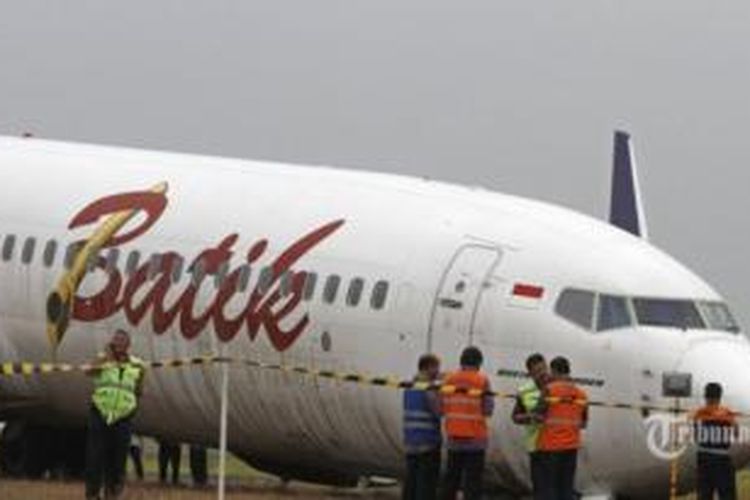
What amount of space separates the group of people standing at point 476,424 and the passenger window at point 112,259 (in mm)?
5815

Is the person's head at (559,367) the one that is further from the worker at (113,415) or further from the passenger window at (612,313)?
the worker at (113,415)

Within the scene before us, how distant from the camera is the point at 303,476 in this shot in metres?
28.2

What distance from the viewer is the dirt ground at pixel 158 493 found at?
25375 mm

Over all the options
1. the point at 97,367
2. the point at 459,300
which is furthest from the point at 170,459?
the point at 459,300

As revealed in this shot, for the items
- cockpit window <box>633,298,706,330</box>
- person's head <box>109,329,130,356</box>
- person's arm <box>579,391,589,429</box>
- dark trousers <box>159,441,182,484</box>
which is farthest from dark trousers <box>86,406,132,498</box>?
dark trousers <box>159,441,182,484</box>

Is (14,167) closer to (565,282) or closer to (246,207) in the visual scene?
(246,207)

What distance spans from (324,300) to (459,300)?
6.27ft

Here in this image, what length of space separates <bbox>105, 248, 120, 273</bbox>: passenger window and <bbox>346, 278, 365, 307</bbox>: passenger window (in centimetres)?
355

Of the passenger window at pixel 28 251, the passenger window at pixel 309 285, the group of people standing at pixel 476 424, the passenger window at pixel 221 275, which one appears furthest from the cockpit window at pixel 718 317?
the passenger window at pixel 28 251

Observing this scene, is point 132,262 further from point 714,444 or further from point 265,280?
point 714,444

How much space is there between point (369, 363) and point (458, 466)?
2.57m

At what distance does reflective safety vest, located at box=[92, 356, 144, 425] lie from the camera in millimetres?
24297

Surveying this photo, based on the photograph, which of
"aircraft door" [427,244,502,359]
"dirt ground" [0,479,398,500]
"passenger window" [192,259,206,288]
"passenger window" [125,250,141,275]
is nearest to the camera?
"aircraft door" [427,244,502,359]

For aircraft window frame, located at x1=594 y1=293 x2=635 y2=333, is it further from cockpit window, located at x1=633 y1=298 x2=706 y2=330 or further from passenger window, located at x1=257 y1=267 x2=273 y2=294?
passenger window, located at x1=257 y1=267 x2=273 y2=294
